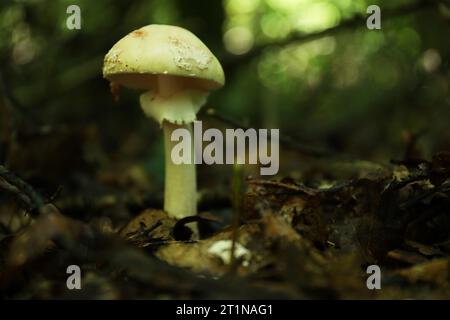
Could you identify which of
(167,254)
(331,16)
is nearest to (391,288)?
(167,254)

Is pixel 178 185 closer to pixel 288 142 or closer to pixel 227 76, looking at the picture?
pixel 288 142

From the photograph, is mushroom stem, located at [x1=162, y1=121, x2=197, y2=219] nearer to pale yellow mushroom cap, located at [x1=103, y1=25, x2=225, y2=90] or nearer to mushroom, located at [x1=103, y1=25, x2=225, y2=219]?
mushroom, located at [x1=103, y1=25, x2=225, y2=219]

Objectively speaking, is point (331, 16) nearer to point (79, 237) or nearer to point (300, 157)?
point (300, 157)

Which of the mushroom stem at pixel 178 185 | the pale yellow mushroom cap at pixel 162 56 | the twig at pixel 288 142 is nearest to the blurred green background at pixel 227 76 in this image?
the twig at pixel 288 142

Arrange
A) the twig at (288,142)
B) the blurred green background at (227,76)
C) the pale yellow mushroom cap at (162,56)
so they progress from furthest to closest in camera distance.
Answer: the blurred green background at (227,76) → the twig at (288,142) → the pale yellow mushroom cap at (162,56)

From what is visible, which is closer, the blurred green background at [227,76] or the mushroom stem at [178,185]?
the mushroom stem at [178,185]

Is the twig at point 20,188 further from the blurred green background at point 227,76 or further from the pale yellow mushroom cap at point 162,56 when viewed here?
the blurred green background at point 227,76

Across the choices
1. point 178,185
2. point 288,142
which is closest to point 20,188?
point 178,185
